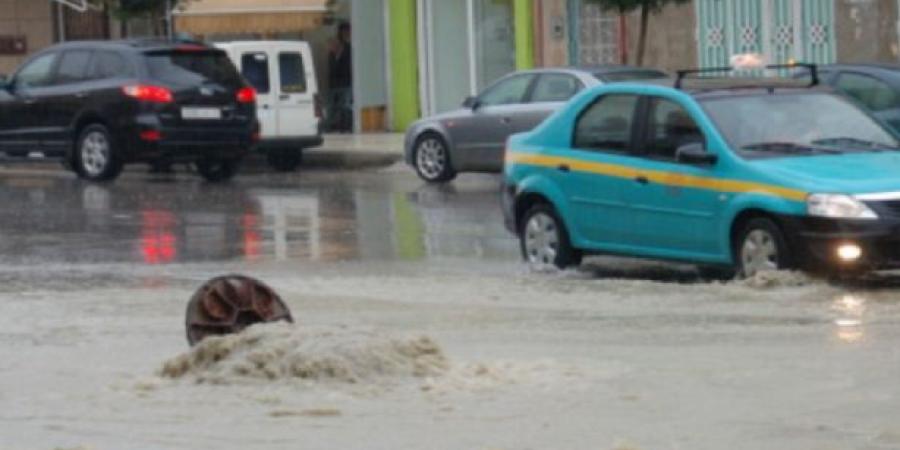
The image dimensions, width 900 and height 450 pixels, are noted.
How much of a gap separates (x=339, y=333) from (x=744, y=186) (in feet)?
14.6

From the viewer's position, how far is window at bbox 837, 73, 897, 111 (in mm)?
21094

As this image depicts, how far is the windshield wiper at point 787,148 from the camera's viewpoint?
1517 centimetres

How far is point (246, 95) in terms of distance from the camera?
1110 inches

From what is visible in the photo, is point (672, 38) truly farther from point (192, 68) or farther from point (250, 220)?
point (250, 220)

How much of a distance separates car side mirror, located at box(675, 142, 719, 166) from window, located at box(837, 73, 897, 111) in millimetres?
6120

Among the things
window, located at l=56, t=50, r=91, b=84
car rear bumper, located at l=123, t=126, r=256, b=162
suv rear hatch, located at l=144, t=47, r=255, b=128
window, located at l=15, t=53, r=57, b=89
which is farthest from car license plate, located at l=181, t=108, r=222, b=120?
window, located at l=15, t=53, r=57, b=89

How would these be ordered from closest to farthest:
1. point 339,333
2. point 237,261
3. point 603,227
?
point 339,333 → point 603,227 → point 237,261

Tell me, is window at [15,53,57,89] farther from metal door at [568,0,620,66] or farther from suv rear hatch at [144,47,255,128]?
metal door at [568,0,620,66]

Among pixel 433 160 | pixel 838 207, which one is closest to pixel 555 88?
pixel 433 160

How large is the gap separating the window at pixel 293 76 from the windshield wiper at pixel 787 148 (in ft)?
52.6

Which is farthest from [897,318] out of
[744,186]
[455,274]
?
[455,274]

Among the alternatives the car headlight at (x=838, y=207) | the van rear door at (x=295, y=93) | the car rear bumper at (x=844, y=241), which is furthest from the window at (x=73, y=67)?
→ the car headlight at (x=838, y=207)

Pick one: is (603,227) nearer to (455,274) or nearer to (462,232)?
(455,274)

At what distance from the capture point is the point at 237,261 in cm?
1780
